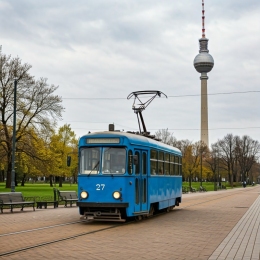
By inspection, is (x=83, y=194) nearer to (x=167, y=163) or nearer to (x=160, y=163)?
(x=160, y=163)

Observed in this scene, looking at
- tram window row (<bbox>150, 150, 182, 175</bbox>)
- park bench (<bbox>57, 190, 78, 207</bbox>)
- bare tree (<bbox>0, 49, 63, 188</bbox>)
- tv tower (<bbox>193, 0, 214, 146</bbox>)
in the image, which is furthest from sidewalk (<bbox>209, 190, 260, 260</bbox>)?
tv tower (<bbox>193, 0, 214, 146</bbox>)

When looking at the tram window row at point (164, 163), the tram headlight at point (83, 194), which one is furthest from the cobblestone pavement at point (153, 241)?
the tram window row at point (164, 163)

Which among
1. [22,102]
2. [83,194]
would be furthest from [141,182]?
[22,102]

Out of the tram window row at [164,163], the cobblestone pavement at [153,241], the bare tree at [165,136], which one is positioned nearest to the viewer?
the cobblestone pavement at [153,241]

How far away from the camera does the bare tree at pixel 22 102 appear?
1882 inches

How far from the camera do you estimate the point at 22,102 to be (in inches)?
1925

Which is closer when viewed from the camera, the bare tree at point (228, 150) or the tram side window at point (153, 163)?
the tram side window at point (153, 163)

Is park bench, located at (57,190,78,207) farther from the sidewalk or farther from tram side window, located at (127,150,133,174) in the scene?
the sidewalk

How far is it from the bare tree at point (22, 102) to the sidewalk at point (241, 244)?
112ft

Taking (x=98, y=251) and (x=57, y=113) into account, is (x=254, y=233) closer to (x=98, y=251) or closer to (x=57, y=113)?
(x=98, y=251)

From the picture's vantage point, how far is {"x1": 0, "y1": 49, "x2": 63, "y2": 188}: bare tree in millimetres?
47812

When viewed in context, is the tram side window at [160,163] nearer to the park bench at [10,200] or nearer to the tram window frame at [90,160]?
the tram window frame at [90,160]

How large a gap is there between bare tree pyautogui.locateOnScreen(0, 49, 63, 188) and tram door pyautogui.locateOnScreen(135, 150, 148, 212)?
30.3 metres

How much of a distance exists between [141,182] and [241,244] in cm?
618
